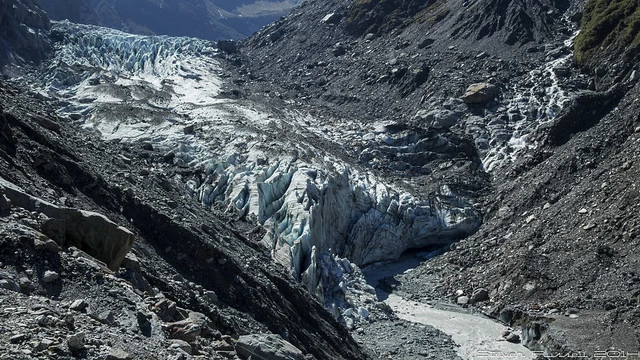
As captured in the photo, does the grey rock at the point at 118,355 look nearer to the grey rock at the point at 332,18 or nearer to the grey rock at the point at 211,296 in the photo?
the grey rock at the point at 211,296

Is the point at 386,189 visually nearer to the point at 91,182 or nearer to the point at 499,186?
the point at 499,186

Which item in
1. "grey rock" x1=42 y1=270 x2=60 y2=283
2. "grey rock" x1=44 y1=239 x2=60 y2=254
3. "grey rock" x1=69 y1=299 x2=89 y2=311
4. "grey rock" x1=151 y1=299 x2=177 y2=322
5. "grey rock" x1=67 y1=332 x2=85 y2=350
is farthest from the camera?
"grey rock" x1=151 y1=299 x2=177 y2=322

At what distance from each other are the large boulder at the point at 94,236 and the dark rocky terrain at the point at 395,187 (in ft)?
0.66

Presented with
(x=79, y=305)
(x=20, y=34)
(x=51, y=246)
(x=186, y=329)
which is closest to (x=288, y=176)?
(x=186, y=329)

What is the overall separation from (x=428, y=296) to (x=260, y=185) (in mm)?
9495

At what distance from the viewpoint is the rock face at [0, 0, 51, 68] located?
188 ft

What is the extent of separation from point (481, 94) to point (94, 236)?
4074 cm

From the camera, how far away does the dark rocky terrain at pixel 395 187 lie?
11.2 meters

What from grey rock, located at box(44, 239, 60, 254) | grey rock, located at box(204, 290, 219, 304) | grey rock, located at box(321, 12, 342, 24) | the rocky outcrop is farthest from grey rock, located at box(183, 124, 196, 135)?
grey rock, located at box(321, 12, 342, 24)

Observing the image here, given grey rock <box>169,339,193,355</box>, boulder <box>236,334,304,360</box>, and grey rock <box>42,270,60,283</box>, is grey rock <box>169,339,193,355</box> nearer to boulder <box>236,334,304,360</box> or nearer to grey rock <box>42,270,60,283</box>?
boulder <box>236,334,304,360</box>

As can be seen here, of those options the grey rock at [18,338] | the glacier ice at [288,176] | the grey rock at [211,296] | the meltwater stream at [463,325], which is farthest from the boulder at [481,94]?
the grey rock at [18,338]

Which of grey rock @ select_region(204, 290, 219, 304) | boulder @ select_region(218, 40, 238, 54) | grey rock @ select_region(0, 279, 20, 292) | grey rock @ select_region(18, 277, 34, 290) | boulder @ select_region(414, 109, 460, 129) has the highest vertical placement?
boulder @ select_region(218, 40, 238, 54)

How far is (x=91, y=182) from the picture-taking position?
18984mm

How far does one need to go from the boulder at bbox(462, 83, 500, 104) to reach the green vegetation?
674 centimetres
